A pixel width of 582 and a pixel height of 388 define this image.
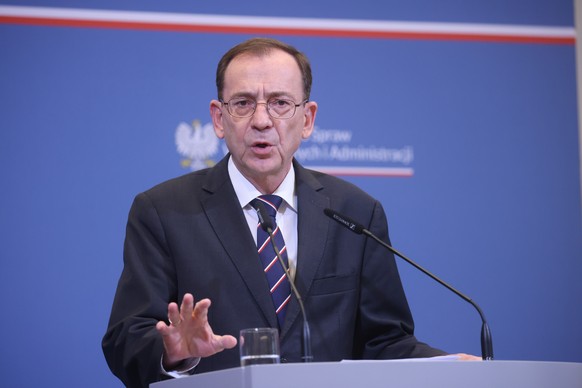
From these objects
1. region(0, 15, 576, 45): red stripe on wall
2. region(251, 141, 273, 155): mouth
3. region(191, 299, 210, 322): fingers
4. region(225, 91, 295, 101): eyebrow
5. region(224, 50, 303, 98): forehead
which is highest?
region(0, 15, 576, 45): red stripe on wall

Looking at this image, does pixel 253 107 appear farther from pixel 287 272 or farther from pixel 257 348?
pixel 257 348

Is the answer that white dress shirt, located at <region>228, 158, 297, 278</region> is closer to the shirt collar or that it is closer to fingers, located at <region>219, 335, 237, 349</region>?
the shirt collar

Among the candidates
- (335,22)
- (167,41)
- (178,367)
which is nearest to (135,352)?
(178,367)

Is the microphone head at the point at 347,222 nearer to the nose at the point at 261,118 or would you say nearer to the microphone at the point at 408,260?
the microphone at the point at 408,260

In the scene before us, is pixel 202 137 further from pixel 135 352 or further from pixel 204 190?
pixel 135 352

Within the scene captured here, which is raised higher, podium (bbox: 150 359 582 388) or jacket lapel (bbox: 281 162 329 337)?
jacket lapel (bbox: 281 162 329 337)

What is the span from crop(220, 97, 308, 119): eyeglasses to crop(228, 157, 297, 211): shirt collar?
0.22 meters

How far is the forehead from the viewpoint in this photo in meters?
3.02

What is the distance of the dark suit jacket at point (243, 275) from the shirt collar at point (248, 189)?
3 centimetres

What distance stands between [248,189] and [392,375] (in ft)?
4.11

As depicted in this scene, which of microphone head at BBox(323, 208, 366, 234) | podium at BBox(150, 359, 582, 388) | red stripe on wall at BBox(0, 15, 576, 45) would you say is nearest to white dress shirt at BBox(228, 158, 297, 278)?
microphone head at BBox(323, 208, 366, 234)

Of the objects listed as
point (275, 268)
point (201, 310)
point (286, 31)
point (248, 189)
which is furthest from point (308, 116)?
point (201, 310)

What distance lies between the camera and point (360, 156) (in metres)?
4.18

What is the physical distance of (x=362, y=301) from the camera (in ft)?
10.1
